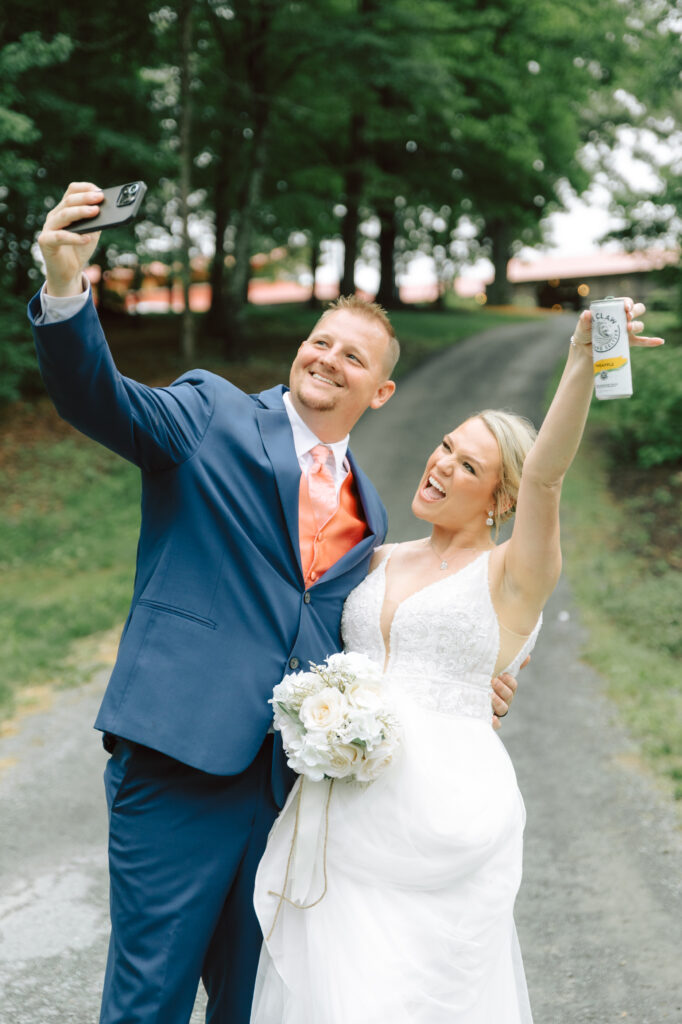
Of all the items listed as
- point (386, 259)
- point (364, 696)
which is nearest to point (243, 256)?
point (386, 259)

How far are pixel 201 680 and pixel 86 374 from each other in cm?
90

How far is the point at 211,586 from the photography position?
2590mm

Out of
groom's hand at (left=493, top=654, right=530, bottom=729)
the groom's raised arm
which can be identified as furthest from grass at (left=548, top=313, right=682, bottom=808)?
the groom's raised arm

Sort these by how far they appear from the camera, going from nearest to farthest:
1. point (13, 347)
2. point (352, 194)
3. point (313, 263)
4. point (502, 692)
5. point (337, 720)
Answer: point (337, 720) → point (502, 692) → point (13, 347) → point (352, 194) → point (313, 263)

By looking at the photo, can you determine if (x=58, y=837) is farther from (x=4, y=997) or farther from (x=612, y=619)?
(x=612, y=619)

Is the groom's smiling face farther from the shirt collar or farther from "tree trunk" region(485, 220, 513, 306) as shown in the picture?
"tree trunk" region(485, 220, 513, 306)

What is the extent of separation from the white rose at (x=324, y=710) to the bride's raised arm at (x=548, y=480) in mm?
697

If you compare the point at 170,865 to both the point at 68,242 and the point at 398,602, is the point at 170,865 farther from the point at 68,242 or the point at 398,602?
the point at 68,242

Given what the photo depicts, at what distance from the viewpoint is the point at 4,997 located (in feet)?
12.4

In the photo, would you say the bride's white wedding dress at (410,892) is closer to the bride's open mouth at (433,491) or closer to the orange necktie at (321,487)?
the bride's open mouth at (433,491)

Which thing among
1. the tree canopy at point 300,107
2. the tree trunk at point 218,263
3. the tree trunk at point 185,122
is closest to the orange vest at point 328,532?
the tree canopy at point 300,107

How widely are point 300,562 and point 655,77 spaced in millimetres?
11650

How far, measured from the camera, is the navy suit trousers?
2521mm

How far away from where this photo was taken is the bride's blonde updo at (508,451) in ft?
9.69
